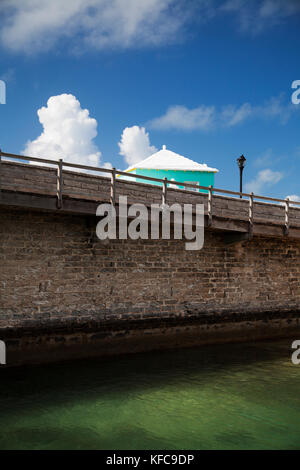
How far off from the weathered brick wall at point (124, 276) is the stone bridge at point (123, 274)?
0.09 feet

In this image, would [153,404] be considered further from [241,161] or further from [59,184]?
[241,161]

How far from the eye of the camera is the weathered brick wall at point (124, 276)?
1006 cm

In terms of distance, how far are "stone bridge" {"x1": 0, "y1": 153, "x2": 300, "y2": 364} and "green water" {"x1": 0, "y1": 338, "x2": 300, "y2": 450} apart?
96 cm

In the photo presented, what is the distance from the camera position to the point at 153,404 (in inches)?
307

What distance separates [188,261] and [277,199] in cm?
468

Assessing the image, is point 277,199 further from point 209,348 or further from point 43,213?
point 43,213

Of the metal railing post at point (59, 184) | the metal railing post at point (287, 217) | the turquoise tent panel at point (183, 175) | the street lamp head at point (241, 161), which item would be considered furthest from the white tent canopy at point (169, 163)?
the metal railing post at point (59, 184)

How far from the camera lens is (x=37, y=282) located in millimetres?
10273

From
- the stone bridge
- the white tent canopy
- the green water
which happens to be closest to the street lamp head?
the stone bridge

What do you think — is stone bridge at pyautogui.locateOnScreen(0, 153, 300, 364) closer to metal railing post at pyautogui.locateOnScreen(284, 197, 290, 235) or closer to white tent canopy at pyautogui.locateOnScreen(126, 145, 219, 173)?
metal railing post at pyautogui.locateOnScreen(284, 197, 290, 235)

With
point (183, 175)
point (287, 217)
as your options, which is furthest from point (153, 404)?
point (183, 175)

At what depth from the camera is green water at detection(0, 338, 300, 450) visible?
20.6 feet

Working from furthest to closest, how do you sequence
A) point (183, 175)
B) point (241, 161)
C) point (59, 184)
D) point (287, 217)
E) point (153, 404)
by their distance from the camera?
1. point (183, 175)
2. point (241, 161)
3. point (287, 217)
4. point (59, 184)
5. point (153, 404)

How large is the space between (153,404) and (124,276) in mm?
4565
